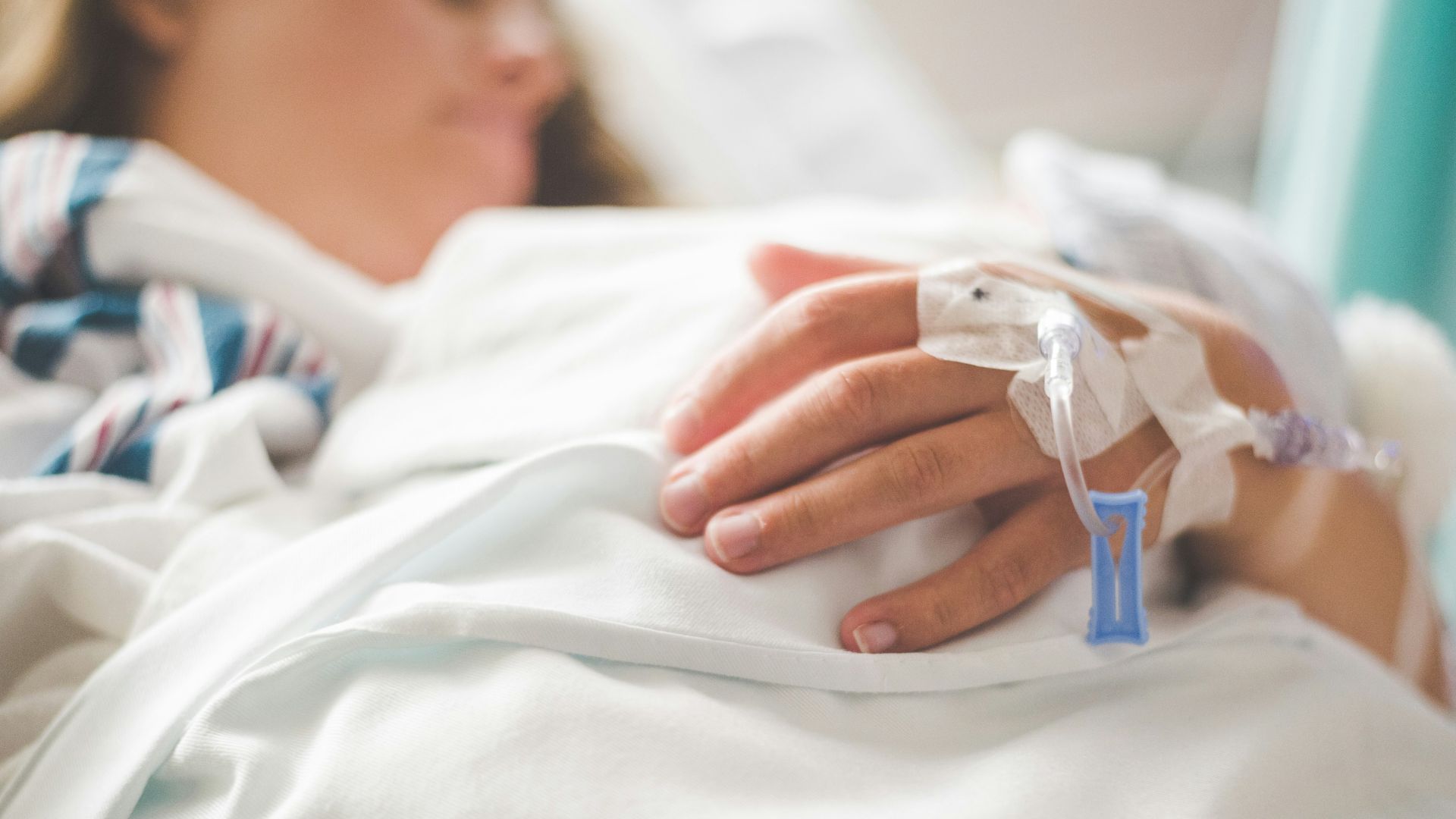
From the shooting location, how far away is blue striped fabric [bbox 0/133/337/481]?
2.19ft

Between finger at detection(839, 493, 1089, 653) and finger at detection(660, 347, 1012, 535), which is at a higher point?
finger at detection(660, 347, 1012, 535)

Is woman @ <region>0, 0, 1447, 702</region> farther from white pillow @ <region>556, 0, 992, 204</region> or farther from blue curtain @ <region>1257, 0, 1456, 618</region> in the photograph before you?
blue curtain @ <region>1257, 0, 1456, 618</region>

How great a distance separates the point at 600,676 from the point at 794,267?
27 cm

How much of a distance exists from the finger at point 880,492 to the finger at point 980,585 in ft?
0.08

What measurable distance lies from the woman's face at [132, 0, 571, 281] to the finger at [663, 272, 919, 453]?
650 mm

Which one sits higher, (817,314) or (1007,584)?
(817,314)

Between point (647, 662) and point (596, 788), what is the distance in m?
0.06

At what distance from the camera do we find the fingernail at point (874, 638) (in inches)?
17.9

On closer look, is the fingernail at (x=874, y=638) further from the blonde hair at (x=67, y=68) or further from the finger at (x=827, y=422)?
the blonde hair at (x=67, y=68)

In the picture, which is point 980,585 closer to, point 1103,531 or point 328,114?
point 1103,531

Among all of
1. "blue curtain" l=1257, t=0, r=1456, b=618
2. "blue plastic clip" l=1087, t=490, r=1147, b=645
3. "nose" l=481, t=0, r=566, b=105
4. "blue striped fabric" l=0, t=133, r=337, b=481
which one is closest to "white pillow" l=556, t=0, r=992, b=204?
"nose" l=481, t=0, r=566, b=105

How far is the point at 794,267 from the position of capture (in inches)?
22.2

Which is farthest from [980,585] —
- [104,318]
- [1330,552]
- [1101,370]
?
[104,318]

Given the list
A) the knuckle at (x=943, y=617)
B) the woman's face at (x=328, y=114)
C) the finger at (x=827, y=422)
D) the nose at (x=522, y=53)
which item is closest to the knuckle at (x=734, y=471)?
the finger at (x=827, y=422)
